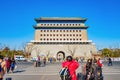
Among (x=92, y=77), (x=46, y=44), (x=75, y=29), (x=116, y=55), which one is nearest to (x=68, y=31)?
(x=75, y=29)

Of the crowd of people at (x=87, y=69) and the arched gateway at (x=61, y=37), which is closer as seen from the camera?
the crowd of people at (x=87, y=69)

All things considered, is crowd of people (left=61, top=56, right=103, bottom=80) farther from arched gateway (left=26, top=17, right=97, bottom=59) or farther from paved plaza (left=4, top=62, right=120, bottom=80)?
arched gateway (left=26, top=17, right=97, bottom=59)

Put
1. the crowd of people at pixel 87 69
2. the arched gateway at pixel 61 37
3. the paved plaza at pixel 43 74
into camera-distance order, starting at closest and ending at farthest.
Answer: the crowd of people at pixel 87 69, the paved plaza at pixel 43 74, the arched gateway at pixel 61 37

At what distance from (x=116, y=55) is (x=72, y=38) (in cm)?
1836

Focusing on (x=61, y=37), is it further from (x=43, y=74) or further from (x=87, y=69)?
(x=87, y=69)

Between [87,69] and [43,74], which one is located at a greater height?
[87,69]

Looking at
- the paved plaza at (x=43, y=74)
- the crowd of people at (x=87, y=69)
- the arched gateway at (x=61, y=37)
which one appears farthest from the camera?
the arched gateway at (x=61, y=37)

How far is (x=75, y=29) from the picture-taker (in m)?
111

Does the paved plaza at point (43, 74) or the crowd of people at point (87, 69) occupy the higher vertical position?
the crowd of people at point (87, 69)

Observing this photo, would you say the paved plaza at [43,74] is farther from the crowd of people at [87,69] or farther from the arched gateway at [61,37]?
the arched gateway at [61,37]

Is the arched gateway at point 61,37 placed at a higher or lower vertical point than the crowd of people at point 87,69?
higher

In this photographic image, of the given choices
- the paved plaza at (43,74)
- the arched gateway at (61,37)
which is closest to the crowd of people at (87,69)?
the paved plaza at (43,74)

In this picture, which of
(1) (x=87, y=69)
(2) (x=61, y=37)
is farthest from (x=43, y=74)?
(2) (x=61, y=37)

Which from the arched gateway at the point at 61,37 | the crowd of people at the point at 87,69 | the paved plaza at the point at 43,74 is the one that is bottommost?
the paved plaza at the point at 43,74
